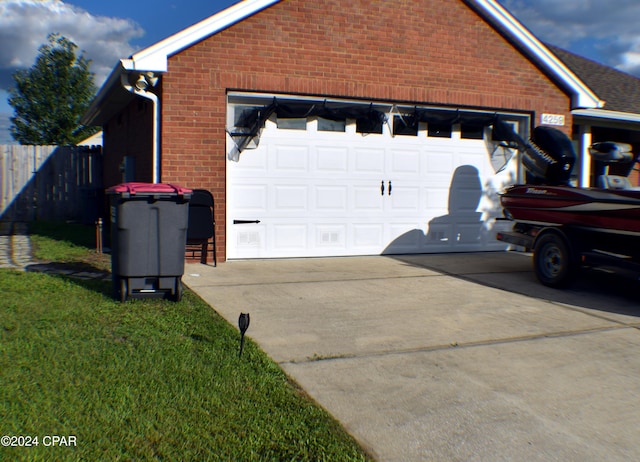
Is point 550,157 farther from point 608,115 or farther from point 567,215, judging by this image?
point 608,115

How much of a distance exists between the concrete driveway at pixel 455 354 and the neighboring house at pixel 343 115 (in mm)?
1649

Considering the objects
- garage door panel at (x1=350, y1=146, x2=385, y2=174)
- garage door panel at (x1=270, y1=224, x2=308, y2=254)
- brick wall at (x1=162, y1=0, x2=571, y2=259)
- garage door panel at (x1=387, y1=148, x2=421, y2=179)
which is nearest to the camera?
brick wall at (x1=162, y1=0, x2=571, y2=259)

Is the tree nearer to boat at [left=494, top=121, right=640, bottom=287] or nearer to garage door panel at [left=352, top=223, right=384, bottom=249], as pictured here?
garage door panel at [left=352, top=223, right=384, bottom=249]

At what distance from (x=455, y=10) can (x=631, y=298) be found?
599 cm

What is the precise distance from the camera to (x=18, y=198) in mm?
17234

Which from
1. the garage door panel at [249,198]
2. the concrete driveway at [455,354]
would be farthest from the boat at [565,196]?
the garage door panel at [249,198]

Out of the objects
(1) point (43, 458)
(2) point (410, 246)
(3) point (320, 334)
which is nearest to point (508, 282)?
(2) point (410, 246)

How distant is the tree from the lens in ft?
82.7

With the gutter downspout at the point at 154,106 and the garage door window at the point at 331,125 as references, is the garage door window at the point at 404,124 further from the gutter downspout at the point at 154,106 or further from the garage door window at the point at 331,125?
the gutter downspout at the point at 154,106

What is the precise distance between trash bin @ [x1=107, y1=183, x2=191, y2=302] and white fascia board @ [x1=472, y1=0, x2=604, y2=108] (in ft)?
23.5

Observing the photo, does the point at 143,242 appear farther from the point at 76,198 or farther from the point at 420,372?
the point at 76,198

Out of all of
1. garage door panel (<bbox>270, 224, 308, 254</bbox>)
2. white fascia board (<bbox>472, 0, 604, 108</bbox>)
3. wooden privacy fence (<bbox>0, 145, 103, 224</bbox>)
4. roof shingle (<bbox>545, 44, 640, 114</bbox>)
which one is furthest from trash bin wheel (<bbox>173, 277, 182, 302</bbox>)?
wooden privacy fence (<bbox>0, 145, 103, 224</bbox>)

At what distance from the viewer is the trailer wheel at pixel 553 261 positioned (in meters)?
7.45

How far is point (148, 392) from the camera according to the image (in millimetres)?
3746
